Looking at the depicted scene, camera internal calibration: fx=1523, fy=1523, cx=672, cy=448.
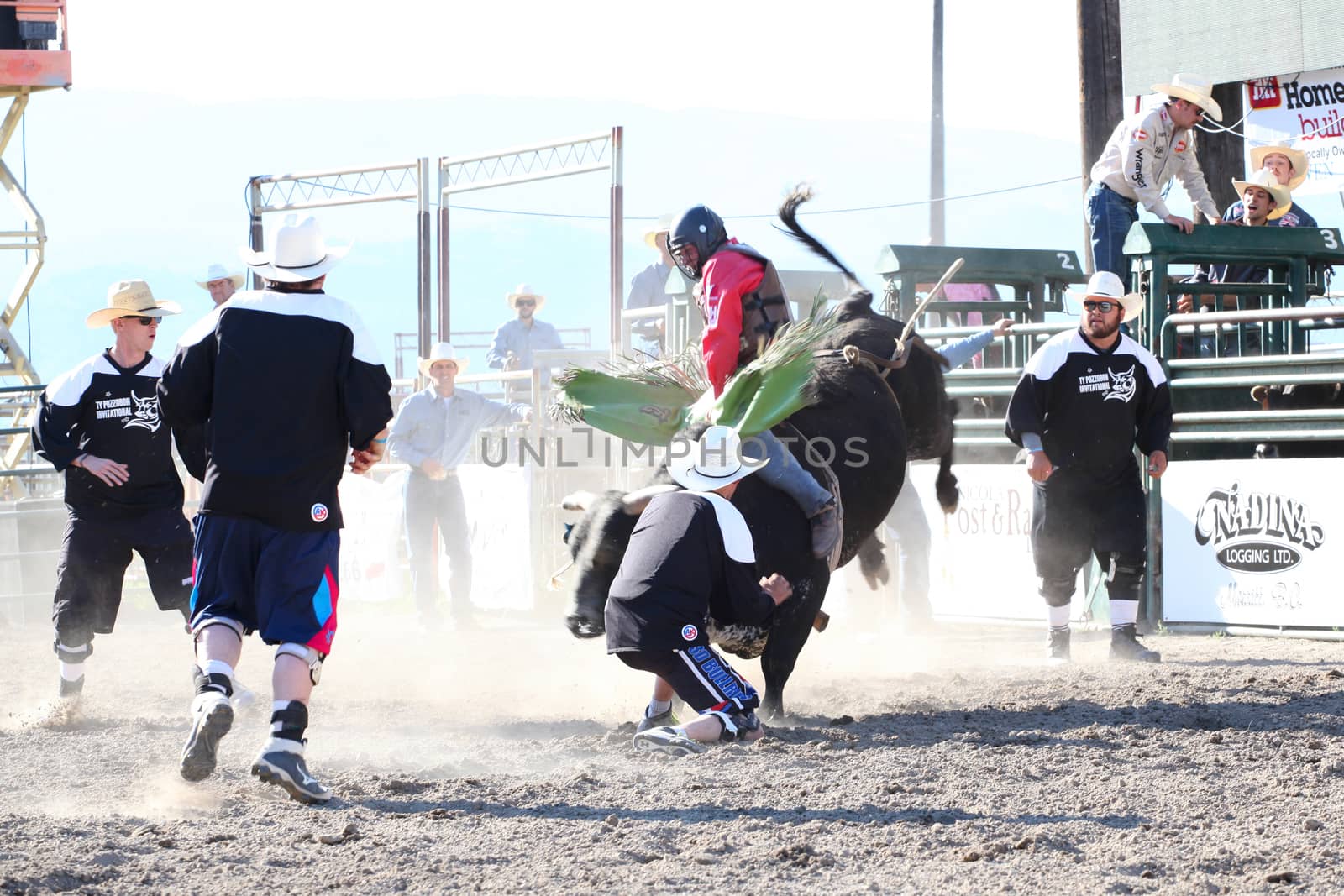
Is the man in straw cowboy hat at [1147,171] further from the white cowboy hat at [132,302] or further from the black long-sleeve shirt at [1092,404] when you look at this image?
the white cowboy hat at [132,302]

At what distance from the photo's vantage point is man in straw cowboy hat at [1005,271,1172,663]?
7.59 metres

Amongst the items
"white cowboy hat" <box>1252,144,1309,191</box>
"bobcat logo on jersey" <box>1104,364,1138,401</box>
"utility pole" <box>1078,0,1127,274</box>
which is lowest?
"bobcat logo on jersey" <box>1104,364,1138,401</box>

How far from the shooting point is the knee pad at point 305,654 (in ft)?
15.4

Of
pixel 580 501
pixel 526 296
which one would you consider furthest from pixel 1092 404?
pixel 526 296

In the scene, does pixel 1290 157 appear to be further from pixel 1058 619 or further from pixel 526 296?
pixel 526 296

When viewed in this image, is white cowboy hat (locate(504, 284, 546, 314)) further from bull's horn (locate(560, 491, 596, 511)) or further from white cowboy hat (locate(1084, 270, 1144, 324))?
bull's horn (locate(560, 491, 596, 511))

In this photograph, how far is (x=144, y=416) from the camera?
271 inches

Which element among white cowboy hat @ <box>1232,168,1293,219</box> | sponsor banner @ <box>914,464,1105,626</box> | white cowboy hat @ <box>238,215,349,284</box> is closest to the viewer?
white cowboy hat @ <box>238,215,349,284</box>

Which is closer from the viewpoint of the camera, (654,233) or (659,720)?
(659,720)

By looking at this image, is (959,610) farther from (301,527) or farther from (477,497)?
(301,527)

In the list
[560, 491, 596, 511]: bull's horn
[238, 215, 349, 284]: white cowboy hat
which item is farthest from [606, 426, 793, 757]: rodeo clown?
[238, 215, 349, 284]: white cowboy hat

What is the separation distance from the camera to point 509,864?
A: 12.5ft

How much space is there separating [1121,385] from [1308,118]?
7151 mm

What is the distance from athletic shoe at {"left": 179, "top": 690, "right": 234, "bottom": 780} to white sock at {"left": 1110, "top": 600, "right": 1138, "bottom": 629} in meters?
4.67
